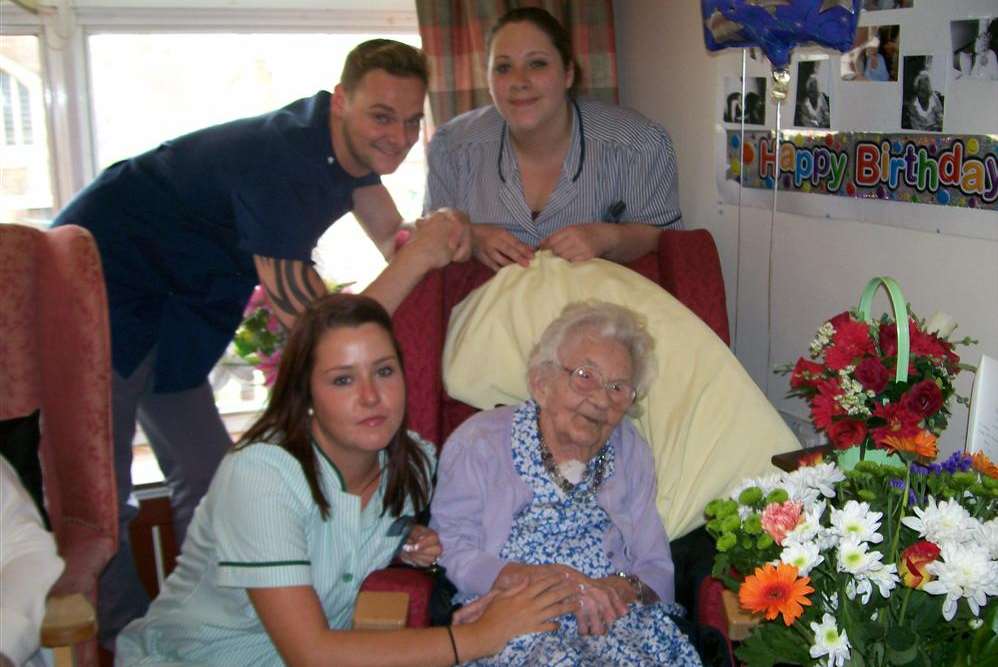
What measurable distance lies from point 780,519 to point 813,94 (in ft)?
5.63

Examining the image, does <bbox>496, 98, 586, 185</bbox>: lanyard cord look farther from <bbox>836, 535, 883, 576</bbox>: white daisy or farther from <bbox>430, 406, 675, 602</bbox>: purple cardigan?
<bbox>836, 535, 883, 576</bbox>: white daisy

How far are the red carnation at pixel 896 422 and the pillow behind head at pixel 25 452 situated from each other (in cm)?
158

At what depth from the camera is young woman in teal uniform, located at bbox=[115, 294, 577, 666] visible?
1.68m

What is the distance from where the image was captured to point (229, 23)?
352cm

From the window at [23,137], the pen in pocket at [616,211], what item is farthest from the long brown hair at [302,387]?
the window at [23,137]

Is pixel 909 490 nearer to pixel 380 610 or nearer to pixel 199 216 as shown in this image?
pixel 380 610

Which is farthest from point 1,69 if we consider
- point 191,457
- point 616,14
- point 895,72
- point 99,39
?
point 895,72

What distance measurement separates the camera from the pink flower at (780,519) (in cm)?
126

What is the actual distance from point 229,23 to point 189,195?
4.13 ft

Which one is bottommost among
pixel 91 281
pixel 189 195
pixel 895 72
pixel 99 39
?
pixel 91 281

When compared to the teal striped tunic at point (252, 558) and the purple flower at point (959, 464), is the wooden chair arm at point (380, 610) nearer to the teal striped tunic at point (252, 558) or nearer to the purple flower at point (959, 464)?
the teal striped tunic at point (252, 558)

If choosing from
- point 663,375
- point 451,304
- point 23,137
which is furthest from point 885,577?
point 23,137

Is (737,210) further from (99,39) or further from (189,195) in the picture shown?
(99,39)

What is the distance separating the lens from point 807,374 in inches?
81.7
